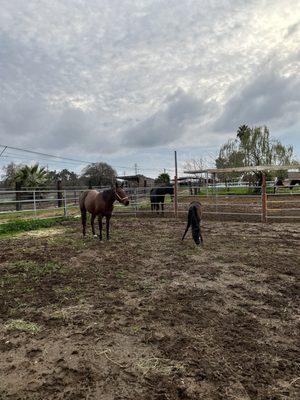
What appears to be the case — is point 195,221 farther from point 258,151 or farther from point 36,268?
point 258,151

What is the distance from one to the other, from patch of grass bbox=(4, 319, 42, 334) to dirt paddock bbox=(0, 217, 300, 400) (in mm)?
16

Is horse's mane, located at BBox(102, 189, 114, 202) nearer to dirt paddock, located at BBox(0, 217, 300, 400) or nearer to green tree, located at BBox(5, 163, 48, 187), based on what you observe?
dirt paddock, located at BBox(0, 217, 300, 400)

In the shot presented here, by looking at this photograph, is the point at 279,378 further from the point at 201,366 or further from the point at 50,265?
the point at 50,265

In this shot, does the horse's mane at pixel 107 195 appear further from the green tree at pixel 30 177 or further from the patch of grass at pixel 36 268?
the green tree at pixel 30 177

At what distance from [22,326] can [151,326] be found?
1.30 meters

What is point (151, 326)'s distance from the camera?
3.07 metres

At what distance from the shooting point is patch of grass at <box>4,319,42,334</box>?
10.1 ft

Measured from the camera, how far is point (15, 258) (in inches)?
240

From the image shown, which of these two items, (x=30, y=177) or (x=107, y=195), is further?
(x=30, y=177)

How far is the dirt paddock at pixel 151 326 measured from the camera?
7.27ft

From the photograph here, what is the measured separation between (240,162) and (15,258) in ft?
98.6

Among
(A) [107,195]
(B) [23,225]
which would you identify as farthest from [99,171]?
(A) [107,195]

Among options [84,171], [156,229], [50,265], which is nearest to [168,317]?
[50,265]

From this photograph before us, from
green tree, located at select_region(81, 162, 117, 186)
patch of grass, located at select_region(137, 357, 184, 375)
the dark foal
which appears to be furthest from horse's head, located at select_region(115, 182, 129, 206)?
green tree, located at select_region(81, 162, 117, 186)
